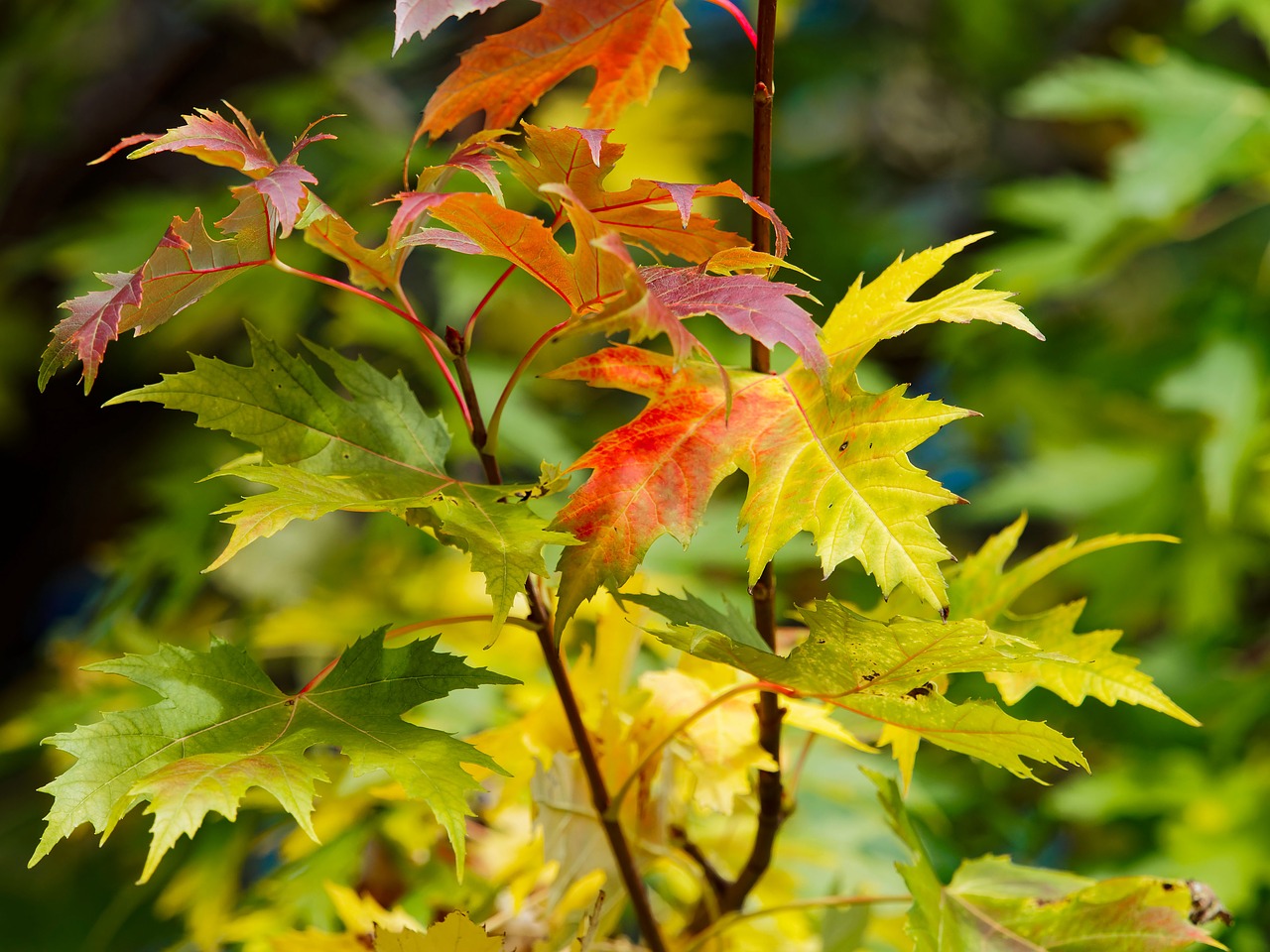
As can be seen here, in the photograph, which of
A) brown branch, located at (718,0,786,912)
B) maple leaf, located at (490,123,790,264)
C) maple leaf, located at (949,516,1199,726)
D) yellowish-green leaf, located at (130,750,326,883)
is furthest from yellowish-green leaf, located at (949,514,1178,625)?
yellowish-green leaf, located at (130,750,326,883)

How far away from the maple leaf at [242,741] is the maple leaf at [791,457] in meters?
0.07

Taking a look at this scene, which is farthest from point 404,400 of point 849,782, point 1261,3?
point 1261,3

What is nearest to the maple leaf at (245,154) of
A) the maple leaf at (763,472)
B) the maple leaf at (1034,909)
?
the maple leaf at (763,472)

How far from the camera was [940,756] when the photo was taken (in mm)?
1228

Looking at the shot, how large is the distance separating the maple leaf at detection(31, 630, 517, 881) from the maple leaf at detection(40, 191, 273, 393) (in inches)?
4.4

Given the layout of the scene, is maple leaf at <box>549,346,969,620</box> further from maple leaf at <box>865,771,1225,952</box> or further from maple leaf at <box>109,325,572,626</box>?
maple leaf at <box>865,771,1225,952</box>

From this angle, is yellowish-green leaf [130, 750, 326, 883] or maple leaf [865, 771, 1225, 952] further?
maple leaf [865, 771, 1225, 952]

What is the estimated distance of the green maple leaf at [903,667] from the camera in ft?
1.26

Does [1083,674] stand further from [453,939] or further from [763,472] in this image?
[453,939]

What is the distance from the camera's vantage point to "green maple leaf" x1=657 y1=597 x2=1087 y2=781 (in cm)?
38

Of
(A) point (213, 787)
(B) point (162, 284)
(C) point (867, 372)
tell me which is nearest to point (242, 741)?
(A) point (213, 787)

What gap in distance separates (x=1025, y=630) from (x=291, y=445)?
34 centimetres

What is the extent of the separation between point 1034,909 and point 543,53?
42cm

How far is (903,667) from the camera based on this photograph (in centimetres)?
40
